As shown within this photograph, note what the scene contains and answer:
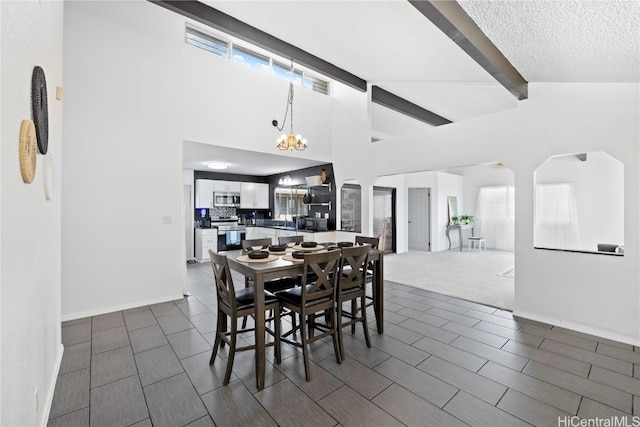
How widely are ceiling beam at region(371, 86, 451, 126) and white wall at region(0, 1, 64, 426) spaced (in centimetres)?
510

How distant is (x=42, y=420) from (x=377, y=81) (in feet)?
19.3

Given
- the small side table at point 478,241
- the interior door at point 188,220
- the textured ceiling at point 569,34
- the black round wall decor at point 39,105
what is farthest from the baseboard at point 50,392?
the small side table at point 478,241

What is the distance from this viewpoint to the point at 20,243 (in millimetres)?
1246

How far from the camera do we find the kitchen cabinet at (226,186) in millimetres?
7716

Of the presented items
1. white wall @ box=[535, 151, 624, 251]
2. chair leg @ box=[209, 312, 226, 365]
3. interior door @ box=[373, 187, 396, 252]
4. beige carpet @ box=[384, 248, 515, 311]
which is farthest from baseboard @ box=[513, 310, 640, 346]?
interior door @ box=[373, 187, 396, 252]

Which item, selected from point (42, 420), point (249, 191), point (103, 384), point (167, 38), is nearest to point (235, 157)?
point (167, 38)

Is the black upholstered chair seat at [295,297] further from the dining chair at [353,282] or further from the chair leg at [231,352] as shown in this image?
the chair leg at [231,352]

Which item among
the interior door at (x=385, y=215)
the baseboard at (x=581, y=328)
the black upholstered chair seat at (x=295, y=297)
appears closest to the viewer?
the black upholstered chair seat at (x=295, y=297)

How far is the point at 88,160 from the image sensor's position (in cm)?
351

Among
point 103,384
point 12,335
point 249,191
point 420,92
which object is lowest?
point 103,384

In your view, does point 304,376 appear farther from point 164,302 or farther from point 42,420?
point 164,302

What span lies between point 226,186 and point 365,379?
22.3 feet

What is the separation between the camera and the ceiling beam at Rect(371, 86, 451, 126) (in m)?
5.79

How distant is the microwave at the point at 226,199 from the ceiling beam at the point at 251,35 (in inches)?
176
